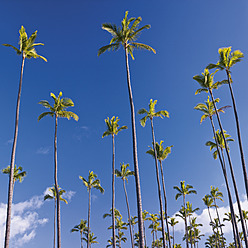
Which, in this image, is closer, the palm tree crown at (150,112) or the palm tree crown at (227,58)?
the palm tree crown at (227,58)

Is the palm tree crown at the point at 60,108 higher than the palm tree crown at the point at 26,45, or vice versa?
the palm tree crown at the point at 26,45

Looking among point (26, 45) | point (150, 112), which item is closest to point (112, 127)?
point (150, 112)

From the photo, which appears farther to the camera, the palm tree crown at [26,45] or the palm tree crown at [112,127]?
the palm tree crown at [112,127]

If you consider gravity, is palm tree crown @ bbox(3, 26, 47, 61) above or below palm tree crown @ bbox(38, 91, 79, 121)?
above

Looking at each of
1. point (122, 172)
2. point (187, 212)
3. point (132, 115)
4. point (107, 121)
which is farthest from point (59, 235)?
point (187, 212)

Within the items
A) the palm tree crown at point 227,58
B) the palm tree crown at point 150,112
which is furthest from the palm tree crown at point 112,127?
the palm tree crown at point 227,58

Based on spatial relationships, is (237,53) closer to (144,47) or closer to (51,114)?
(144,47)

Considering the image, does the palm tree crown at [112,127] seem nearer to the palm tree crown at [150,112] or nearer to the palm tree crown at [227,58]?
the palm tree crown at [150,112]

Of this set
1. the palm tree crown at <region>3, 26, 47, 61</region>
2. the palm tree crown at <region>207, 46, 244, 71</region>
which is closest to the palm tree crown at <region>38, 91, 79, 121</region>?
the palm tree crown at <region>3, 26, 47, 61</region>

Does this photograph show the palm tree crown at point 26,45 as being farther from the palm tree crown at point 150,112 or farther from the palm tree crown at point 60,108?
the palm tree crown at point 150,112

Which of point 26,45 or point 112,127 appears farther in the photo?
point 112,127

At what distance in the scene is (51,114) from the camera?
92.5ft

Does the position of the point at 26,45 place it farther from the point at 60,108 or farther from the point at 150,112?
the point at 150,112

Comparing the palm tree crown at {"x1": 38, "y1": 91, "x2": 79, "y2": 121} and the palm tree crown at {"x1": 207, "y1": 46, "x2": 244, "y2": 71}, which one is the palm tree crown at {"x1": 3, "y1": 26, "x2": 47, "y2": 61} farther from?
the palm tree crown at {"x1": 207, "y1": 46, "x2": 244, "y2": 71}
